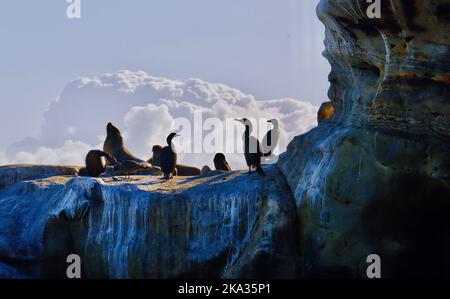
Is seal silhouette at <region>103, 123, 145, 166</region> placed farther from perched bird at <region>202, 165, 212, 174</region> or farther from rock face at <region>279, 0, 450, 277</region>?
rock face at <region>279, 0, 450, 277</region>

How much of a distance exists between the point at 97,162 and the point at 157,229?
18.6 ft

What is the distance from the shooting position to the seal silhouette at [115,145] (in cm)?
3803

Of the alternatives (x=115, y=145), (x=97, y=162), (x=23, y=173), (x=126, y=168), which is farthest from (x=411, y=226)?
(x=115, y=145)

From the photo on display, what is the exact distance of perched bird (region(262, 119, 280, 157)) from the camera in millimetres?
33594

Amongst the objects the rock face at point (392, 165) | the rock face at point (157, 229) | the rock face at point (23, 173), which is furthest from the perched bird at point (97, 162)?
the rock face at point (392, 165)

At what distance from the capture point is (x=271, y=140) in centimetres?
3422

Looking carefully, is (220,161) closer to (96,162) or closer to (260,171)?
(96,162)

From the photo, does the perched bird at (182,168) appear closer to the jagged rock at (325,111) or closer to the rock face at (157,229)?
the jagged rock at (325,111)

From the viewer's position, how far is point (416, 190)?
2794cm

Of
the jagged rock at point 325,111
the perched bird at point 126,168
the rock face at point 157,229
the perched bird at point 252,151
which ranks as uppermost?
the jagged rock at point 325,111

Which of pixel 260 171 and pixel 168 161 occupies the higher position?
pixel 260 171

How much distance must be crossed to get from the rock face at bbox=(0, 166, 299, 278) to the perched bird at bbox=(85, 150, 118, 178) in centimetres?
260

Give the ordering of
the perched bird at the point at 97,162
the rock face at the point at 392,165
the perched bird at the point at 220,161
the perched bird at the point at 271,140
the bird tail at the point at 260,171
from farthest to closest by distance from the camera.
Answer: the perched bird at the point at 220,161, the perched bird at the point at 97,162, the perched bird at the point at 271,140, the bird tail at the point at 260,171, the rock face at the point at 392,165

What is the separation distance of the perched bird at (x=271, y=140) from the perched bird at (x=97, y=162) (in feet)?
12.9
